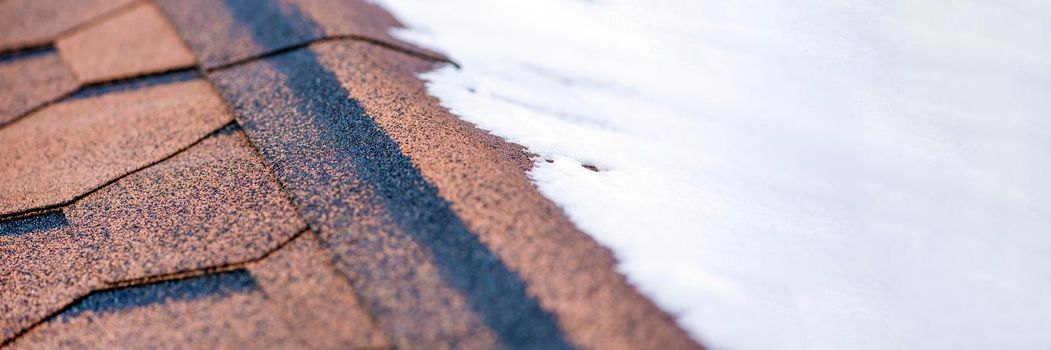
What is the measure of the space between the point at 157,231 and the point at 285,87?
0.36 meters

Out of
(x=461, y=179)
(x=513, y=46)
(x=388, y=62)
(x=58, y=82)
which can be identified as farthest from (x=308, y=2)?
(x=461, y=179)

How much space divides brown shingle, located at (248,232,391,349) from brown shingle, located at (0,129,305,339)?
41mm

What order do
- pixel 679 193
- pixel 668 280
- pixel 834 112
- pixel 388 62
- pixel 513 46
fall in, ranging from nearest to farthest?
pixel 668 280 → pixel 679 193 → pixel 834 112 → pixel 388 62 → pixel 513 46

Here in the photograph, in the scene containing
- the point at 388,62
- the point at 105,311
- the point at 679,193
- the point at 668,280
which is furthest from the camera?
the point at 388,62

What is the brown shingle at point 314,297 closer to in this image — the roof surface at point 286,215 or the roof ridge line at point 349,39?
the roof surface at point 286,215

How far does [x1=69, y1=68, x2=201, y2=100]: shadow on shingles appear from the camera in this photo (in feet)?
4.99

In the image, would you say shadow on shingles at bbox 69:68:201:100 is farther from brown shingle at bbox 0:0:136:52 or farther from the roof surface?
brown shingle at bbox 0:0:136:52

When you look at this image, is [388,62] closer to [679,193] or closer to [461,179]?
[461,179]

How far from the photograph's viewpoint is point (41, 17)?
2.00 m

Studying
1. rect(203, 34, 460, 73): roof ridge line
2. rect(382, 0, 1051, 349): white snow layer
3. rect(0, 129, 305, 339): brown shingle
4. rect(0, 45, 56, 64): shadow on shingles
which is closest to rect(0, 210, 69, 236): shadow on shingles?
rect(0, 129, 305, 339): brown shingle

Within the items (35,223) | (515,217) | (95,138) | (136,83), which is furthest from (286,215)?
(136,83)

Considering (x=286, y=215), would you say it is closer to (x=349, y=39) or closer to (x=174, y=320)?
(x=174, y=320)

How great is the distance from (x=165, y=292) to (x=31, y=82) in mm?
1088

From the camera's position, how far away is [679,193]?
108 cm
